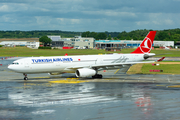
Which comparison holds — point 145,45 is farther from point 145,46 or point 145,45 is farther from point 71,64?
point 71,64

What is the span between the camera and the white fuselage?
4350cm

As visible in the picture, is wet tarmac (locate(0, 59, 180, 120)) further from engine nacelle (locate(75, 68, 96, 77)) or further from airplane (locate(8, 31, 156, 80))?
engine nacelle (locate(75, 68, 96, 77))

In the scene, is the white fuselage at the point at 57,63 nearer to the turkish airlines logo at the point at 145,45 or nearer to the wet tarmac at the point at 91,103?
the turkish airlines logo at the point at 145,45

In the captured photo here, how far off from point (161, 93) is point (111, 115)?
1207cm

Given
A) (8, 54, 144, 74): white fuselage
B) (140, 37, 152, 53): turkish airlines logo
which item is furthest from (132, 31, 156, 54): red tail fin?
(8, 54, 144, 74): white fuselage

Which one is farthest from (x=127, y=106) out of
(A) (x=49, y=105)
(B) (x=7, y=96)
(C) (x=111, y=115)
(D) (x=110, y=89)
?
(B) (x=7, y=96)

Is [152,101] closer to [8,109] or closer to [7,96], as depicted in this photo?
[8,109]

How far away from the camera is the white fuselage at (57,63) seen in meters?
43.5

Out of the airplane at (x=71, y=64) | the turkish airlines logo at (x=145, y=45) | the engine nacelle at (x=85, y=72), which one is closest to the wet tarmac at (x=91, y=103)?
the airplane at (x=71, y=64)

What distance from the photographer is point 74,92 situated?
32469 mm

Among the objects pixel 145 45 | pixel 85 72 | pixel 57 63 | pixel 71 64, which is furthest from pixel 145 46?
pixel 57 63

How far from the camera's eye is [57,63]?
4547 cm

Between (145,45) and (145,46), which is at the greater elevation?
(145,45)

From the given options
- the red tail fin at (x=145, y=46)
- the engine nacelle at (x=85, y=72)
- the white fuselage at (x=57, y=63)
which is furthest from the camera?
Answer: the red tail fin at (x=145, y=46)
